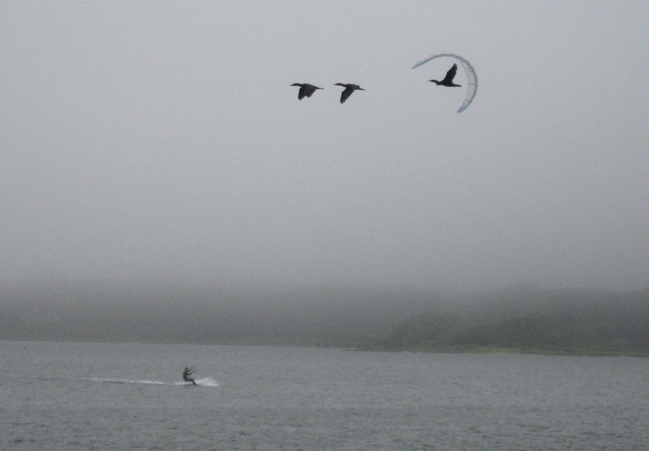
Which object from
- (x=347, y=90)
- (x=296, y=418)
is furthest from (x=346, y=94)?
(x=296, y=418)

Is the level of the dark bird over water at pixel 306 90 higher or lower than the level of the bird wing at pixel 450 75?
lower

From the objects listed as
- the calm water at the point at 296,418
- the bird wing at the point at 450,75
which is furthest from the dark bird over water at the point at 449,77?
the calm water at the point at 296,418

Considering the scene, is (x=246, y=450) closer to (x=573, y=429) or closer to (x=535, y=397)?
(x=573, y=429)

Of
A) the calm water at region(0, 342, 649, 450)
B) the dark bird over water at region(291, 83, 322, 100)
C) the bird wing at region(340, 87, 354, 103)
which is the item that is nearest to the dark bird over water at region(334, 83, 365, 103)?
the bird wing at region(340, 87, 354, 103)

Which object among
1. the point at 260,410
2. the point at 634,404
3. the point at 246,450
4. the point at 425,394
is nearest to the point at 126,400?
the point at 260,410

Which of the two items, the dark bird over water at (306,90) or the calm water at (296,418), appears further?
the calm water at (296,418)

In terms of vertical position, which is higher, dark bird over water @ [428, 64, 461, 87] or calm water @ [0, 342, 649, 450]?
dark bird over water @ [428, 64, 461, 87]

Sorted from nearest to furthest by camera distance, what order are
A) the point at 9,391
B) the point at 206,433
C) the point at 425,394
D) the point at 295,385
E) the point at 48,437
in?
the point at 48,437
the point at 206,433
the point at 9,391
the point at 425,394
the point at 295,385

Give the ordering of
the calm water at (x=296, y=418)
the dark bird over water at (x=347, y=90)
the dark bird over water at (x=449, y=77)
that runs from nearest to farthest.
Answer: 1. the dark bird over water at (x=347, y=90)
2. the dark bird over water at (x=449, y=77)
3. the calm water at (x=296, y=418)

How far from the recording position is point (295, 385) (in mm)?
142375

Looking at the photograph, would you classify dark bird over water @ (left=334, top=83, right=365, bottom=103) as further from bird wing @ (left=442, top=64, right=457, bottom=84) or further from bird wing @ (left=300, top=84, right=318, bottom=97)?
bird wing @ (left=442, top=64, right=457, bottom=84)

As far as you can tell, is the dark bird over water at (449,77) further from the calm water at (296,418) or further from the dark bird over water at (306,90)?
the calm water at (296,418)

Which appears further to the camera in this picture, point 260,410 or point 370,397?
point 370,397

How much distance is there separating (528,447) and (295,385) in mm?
78445
